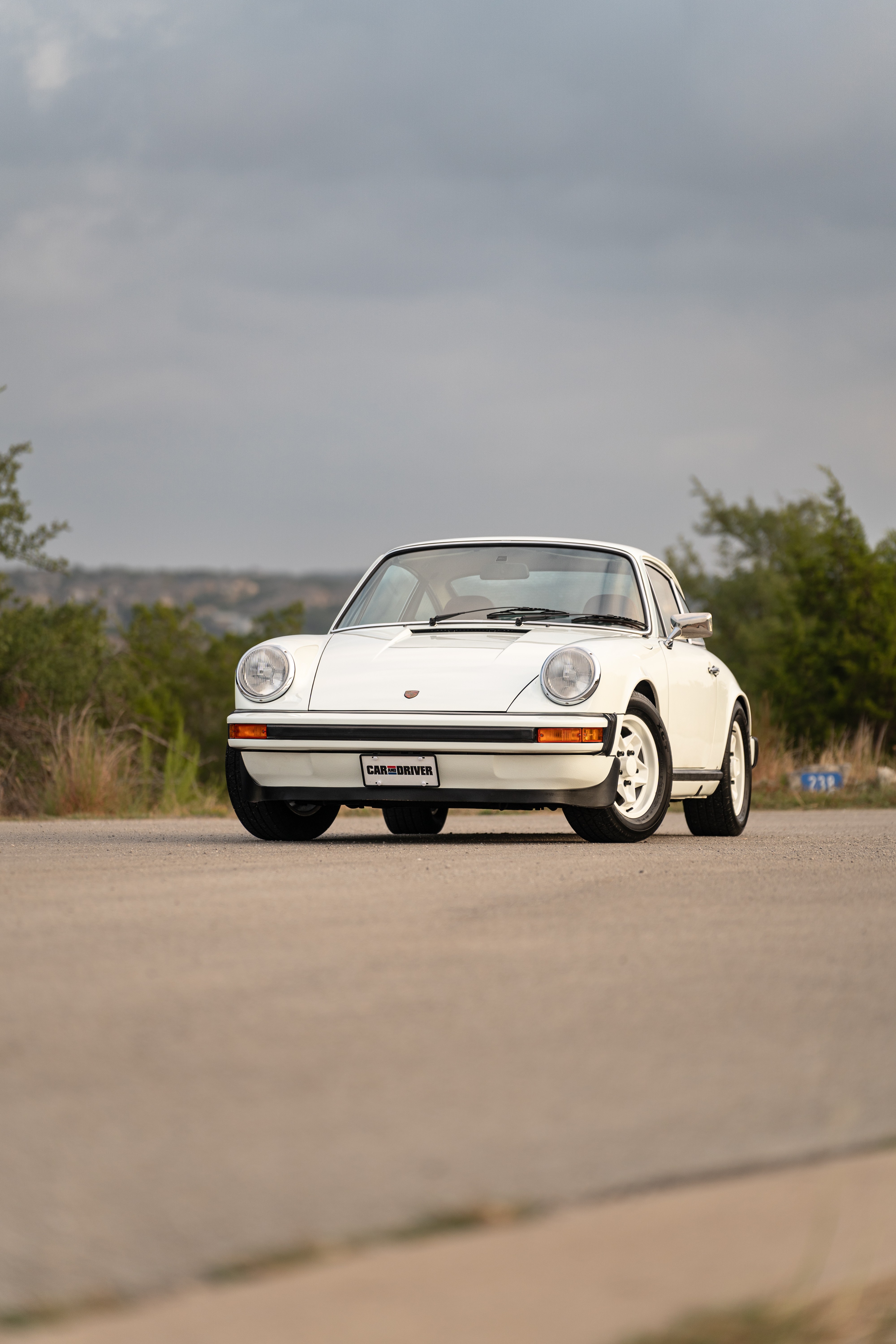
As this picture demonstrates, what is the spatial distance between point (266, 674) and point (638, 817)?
1.96 metres

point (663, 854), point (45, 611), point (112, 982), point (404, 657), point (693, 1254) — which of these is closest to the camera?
point (693, 1254)

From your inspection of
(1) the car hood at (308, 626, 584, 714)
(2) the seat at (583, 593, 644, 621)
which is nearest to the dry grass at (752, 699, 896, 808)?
(2) the seat at (583, 593, 644, 621)

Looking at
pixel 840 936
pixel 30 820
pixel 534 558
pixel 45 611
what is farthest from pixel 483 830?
pixel 45 611

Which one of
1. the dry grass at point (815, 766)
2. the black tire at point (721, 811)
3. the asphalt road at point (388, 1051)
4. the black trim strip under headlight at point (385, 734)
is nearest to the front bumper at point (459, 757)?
the black trim strip under headlight at point (385, 734)

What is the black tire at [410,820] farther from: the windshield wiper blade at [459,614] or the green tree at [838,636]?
the green tree at [838,636]

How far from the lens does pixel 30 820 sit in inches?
475

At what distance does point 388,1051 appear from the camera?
3303 mm

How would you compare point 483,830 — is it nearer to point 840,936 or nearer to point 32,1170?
point 840,936

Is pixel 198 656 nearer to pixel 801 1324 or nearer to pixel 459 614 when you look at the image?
pixel 459 614

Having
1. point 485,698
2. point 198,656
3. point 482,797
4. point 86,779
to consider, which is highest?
point 198,656

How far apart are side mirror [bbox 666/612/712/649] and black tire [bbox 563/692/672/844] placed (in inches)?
33.9

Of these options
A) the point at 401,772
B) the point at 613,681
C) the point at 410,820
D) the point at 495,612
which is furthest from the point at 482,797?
the point at 410,820

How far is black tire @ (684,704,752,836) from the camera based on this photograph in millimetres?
10102

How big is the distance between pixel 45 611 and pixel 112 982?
3121cm
